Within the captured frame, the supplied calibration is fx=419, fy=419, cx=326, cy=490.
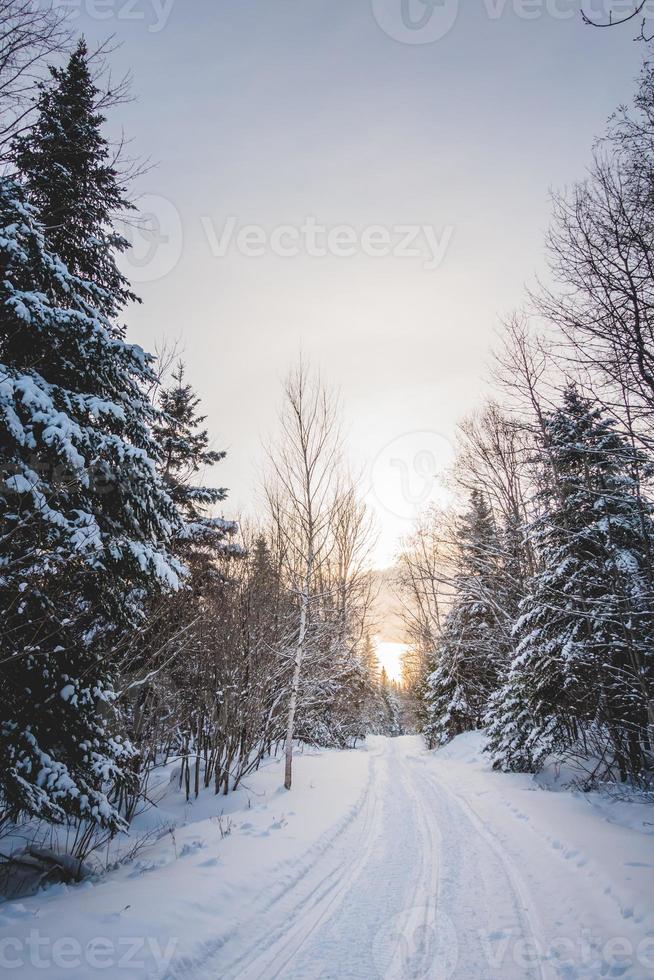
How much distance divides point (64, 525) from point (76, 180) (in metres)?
5.70

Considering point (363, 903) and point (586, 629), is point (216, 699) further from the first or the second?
point (586, 629)

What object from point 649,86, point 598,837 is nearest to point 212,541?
point 598,837

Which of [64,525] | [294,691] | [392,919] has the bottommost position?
[392,919]

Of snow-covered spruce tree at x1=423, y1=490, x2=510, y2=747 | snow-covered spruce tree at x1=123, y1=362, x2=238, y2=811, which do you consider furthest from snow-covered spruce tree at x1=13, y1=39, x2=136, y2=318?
snow-covered spruce tree at x1=423, y1=490, x2=510, y2=747

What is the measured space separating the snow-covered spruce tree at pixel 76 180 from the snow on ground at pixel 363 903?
285 inches

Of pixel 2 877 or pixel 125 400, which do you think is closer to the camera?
pixel 2 877

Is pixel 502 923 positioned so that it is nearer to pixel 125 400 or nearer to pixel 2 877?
pixel 2 877

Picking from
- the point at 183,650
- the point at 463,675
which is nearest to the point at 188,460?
the point at 183,650

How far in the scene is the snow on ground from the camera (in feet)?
10.2

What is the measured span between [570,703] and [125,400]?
1010 centimetres

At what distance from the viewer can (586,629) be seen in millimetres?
8594

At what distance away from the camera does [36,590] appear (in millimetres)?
4418

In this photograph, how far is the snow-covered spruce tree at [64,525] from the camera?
14.5ft
